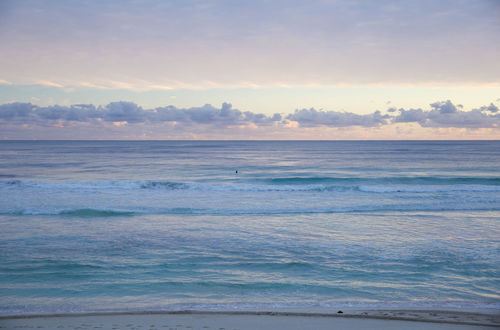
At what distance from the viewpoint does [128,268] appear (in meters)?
12.4

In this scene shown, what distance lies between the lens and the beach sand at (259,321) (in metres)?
8.04

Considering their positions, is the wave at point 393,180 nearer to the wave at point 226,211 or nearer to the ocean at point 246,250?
the ocean at point 246,250

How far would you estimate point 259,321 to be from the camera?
8.33m

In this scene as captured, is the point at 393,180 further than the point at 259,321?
Yes

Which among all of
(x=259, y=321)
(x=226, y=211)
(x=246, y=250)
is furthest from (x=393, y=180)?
(x=259, y=321)

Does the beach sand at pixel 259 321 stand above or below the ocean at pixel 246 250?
above

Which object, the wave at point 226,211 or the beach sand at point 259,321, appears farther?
the wave at point 226,211

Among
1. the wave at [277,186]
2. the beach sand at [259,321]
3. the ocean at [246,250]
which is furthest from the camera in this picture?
the wave at [277,186]

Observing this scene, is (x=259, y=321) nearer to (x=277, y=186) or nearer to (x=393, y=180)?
(x=277, y=186)

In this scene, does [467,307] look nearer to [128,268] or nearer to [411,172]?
[128,268]

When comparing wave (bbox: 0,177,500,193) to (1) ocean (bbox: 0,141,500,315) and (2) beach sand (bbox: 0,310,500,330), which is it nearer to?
(1) ocean (bbox: 0,141,500,315)

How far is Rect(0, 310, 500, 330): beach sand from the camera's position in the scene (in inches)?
316

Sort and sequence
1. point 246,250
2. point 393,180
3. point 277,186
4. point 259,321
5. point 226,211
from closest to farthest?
point 259,321, point 246,250, point 226,211, point 277,186, point 393,180

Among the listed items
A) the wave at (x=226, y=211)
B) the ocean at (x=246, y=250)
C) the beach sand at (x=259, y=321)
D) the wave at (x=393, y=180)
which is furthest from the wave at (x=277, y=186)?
the beach sand at (x=259, y=321)
